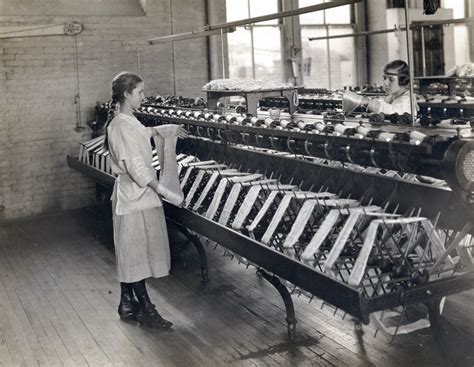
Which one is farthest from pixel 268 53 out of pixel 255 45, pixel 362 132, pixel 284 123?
pixel 362 132

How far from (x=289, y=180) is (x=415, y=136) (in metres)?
1.56

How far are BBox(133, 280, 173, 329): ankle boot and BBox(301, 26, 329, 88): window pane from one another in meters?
7.10

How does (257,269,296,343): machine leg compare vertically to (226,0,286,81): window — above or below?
below

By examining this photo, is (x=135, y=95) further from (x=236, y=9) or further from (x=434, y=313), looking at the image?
(x=236, y=9)

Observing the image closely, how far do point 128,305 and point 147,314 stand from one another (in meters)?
0.26

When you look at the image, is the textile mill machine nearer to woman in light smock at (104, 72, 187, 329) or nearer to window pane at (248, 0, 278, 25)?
woman in light smock at (104, 72, 187, 329)

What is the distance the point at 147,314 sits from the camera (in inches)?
175

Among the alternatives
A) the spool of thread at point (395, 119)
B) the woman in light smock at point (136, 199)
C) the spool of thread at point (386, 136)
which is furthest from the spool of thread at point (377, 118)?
the woman in light smock at point (136, 199)

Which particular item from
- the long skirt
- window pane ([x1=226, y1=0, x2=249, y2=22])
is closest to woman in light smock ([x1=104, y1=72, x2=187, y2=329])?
the long skirt

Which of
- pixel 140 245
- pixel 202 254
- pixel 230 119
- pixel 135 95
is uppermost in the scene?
pixel 135 95

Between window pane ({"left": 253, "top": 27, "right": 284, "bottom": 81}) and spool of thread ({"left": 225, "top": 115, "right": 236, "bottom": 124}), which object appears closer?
spool of thread ({"left": 225, "top": 115, "right": 236, "bottom": 124})

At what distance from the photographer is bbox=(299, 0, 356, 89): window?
11039 mm

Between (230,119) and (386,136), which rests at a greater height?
(230,119)

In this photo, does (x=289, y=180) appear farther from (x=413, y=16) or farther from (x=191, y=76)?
(x=413, y=16)
